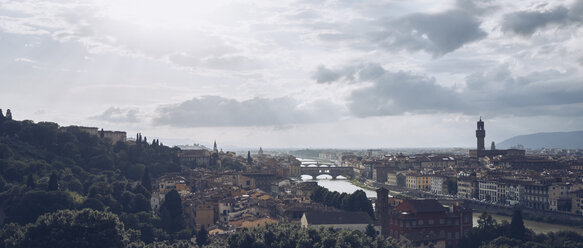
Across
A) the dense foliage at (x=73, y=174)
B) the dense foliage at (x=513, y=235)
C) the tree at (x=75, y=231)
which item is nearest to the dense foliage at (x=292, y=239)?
the tree at (x=75, y=231)

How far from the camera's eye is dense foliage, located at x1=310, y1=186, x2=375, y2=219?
4303 centimetres

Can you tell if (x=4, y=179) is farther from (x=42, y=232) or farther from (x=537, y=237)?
(x=537, y=237)

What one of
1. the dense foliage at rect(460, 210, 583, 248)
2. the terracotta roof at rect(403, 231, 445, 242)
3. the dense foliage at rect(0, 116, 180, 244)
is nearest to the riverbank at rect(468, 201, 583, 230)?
the dense foliage at rect(460, 210, 583, 248)

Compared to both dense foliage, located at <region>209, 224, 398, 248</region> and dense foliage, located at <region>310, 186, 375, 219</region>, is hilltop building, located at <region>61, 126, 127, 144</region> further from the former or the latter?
dense foliage, located at <region>209, 224, 398, 248</region>

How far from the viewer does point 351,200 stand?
43.6 metres

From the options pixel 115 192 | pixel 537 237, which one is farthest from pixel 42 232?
pixel 537 237

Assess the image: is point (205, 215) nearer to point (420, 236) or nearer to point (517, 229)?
point (420, 236)

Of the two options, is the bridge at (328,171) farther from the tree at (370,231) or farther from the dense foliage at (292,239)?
the dense foliage at (292,239)

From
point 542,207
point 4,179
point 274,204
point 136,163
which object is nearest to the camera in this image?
point 4,179

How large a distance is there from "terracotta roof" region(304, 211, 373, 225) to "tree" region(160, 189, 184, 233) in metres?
8.97

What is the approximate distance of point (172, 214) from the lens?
3812 centimetres

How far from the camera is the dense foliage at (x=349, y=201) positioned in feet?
141

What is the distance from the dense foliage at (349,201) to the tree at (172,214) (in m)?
13.3

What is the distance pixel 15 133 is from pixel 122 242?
37910mm
